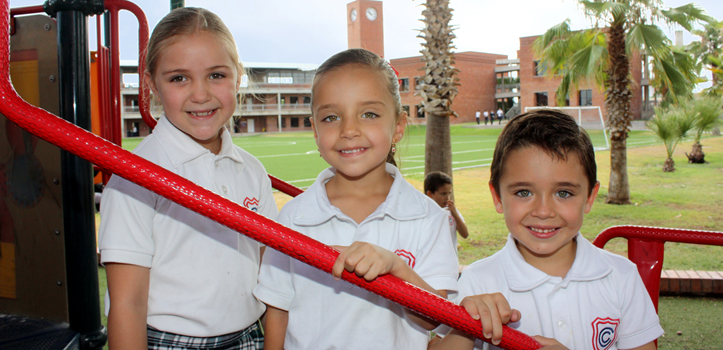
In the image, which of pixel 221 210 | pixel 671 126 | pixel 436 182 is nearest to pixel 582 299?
pixel 221 210

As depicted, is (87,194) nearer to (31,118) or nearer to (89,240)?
(89,240)

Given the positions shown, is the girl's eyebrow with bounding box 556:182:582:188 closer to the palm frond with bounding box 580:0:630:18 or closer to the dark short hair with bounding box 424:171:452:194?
the dark short hair with bounding box 424:171:452:194

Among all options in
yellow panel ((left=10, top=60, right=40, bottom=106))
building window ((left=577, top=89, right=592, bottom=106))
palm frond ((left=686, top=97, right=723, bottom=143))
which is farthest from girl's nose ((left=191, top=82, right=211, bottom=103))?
building window ((left=577, top=89, right=592, bottom=106))

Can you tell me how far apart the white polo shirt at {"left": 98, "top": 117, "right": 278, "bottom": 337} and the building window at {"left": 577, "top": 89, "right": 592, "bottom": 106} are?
39451 millimetres

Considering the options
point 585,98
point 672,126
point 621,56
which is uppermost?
point 585,98

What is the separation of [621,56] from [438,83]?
466 centimetres

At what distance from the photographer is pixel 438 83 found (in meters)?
6.68

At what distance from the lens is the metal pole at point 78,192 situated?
6.59 feet

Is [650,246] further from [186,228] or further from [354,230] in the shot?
[186,228]

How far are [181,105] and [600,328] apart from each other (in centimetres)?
139

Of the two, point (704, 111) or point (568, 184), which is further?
point (704, 111)

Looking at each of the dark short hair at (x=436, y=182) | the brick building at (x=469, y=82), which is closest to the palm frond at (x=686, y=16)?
the dark short hair at (x=436, y=182)

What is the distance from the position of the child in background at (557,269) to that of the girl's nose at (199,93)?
94 cm

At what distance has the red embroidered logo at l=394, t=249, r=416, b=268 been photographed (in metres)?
1.39
